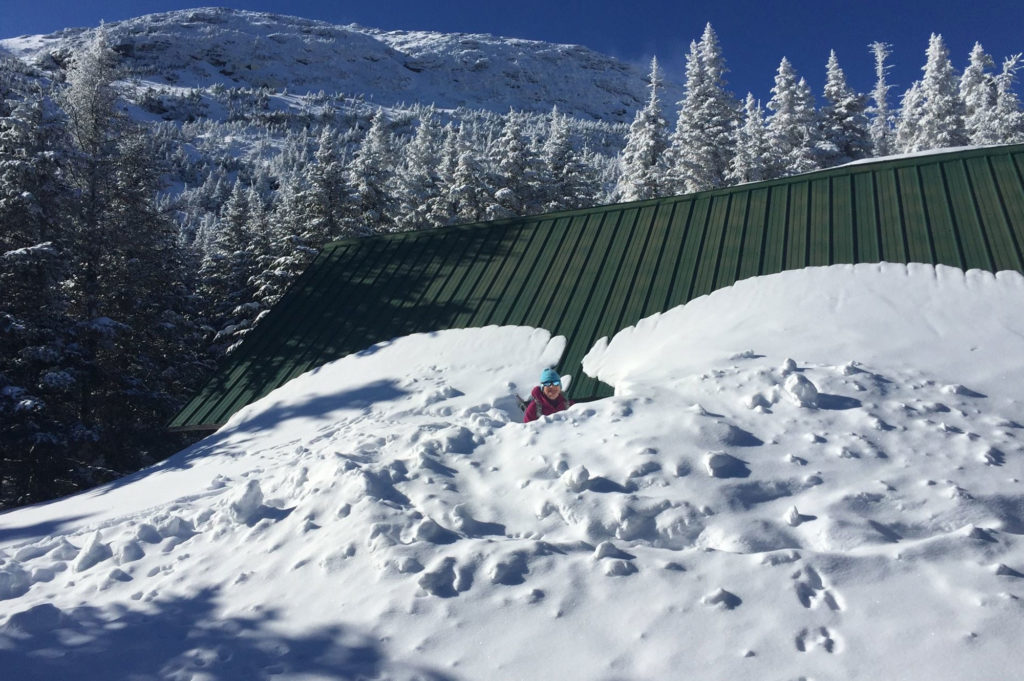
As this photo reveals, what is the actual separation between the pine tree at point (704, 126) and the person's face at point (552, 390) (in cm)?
2884

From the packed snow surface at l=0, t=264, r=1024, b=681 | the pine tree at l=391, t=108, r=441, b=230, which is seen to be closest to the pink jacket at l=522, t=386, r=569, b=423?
the packed snow surface at l=0, t=264, r=1024, b=681

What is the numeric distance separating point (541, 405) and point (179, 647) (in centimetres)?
444

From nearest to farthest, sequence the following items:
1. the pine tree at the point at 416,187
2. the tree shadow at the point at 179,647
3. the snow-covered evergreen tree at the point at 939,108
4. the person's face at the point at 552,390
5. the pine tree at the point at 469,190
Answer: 1. the tree shadow at the point at 179,647
2. the person's face at the point at 552,390
3. the pine tree at the point at 469,190
4. the pine tree at the point at 416,187
5. the snow-covered evergreen tree at the point at 939,108

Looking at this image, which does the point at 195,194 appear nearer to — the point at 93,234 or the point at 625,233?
the point at 93,234

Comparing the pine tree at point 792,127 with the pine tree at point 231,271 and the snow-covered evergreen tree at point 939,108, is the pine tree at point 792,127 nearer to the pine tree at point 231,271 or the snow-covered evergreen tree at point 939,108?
the snow-covered evergreen tree at point 939,108

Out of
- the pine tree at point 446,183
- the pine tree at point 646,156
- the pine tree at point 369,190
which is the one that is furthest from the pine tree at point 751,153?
the pine tree at point 369,190

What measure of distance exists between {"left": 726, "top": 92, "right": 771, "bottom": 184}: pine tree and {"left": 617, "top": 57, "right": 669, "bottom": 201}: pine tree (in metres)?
3.79

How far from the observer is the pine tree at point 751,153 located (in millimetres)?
33344

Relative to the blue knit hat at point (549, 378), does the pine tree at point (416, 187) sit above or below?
above

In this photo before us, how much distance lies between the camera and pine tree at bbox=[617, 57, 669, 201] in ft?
116

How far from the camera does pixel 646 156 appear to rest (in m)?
35.8

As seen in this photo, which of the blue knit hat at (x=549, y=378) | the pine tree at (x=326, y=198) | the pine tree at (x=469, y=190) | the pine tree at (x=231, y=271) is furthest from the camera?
the pine tree at (x=469, y=190)

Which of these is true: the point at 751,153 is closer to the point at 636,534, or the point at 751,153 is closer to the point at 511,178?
the point at 511,178

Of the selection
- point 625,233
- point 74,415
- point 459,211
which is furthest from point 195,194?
point 625,233
